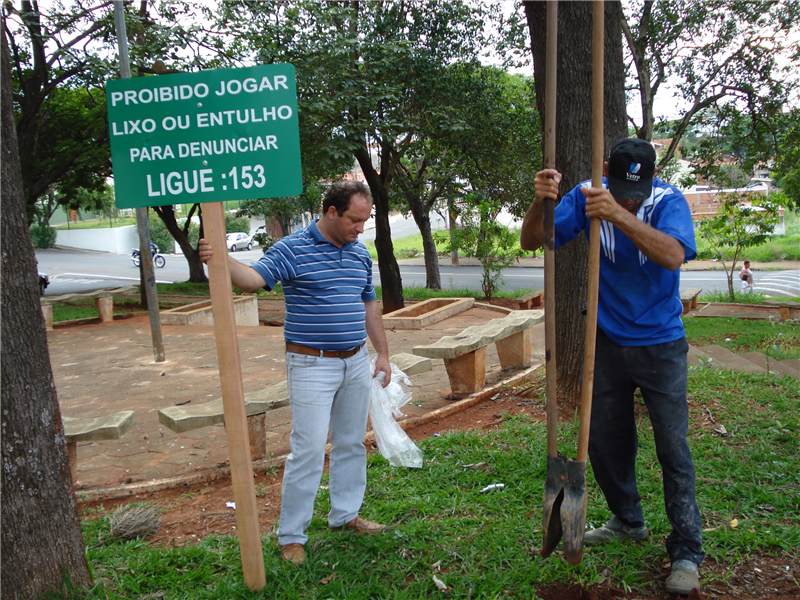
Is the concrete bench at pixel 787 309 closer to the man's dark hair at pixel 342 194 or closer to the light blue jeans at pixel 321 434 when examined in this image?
the light blue jeans at pixel 321 434

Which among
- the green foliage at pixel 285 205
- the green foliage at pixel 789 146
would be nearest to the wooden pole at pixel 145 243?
the green foliage at pixel 285 205

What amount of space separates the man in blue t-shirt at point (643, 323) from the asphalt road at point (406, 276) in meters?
18.4

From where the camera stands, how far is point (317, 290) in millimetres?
2984

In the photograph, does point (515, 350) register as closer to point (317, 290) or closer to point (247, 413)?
point (247, 413)

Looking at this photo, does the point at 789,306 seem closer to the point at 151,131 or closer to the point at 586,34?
the point at 586,34

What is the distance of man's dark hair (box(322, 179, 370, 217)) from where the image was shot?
9.69ft

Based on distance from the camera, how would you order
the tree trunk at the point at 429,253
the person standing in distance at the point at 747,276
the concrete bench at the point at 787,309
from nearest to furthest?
the concrete bench at the point at 787,309 < the person standing in distance at the point at 747,276 < the tree trunk at the point at 429,253

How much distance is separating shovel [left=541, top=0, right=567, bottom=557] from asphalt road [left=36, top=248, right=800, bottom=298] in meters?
18.6

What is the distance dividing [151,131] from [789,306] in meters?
13.4

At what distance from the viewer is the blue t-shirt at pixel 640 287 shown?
260 cm

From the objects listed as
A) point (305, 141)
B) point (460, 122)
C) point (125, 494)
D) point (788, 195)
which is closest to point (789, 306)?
point (788, 195)

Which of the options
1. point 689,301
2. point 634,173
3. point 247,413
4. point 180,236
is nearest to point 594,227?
point 634,173

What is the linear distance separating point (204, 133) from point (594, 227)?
153 cm

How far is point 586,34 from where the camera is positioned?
4.28 meters
